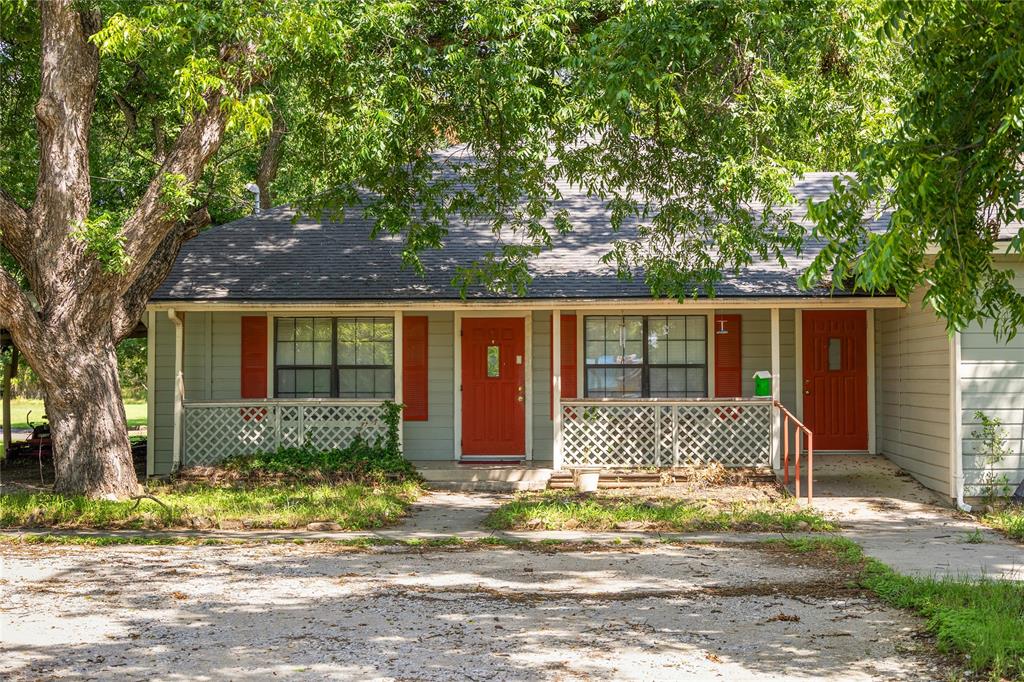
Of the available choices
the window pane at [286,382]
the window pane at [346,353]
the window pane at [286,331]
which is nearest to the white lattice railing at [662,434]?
the window pane at [346,353]

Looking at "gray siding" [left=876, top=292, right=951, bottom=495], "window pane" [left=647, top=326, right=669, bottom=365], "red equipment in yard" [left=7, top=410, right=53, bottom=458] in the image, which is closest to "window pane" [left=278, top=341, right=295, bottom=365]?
"red equipment in yard" [left=7, top=410, right=53, bottom=458]

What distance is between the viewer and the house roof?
1397 cm

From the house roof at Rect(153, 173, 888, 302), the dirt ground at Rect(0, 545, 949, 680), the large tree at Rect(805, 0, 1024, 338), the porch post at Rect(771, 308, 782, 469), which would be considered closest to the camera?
the large tree at Rect(805, 0, 1024, 338)

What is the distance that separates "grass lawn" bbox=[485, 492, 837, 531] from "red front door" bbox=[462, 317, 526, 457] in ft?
10.7

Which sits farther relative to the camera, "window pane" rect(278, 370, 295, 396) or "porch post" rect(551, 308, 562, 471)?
"window pane" rect(278, 370, 295, 396)

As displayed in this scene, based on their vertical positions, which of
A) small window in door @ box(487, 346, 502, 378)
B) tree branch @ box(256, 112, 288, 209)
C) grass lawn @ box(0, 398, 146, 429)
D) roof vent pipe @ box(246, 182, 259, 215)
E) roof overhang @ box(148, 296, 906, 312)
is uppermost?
tree branch @ box(256, 112, 288, 209)

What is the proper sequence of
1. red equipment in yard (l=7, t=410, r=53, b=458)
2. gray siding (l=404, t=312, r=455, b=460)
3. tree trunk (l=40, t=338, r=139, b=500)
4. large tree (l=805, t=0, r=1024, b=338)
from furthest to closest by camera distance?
red equipment in yard (l=7, t=410, r=53, b=458)
gray siding (l=404, t=312, r=455, b=460)
tree trunk (l=40, t=338, r=139, b=500)
large tree (l=805, t=0, r=1024, b=338)

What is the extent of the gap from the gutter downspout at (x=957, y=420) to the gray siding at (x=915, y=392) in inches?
5.8

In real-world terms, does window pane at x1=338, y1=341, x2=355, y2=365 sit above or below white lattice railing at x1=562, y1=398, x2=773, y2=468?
above

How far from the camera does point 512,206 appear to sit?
44.8 feet

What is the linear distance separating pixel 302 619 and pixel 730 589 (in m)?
3.23

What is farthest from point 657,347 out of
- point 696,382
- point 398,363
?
point 398,363

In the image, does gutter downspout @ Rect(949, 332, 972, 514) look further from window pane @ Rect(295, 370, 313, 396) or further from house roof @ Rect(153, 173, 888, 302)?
window pane @ Rect(295, 370, 313, 396)

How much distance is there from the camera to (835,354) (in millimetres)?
15172
